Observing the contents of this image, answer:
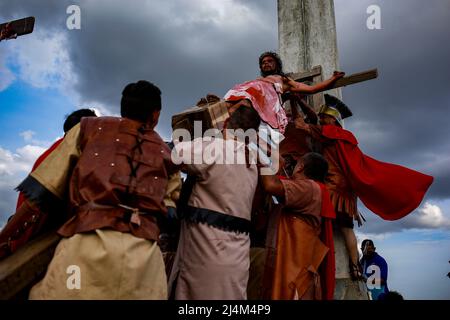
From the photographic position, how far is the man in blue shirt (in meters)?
6.02

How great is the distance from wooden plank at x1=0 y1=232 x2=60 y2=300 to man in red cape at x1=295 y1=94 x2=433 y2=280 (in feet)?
9.41

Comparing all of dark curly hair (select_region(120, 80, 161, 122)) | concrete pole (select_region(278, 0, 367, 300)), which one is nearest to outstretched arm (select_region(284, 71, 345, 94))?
concrete pole (select_region(278, 0, 367, 300))

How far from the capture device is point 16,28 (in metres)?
7.23

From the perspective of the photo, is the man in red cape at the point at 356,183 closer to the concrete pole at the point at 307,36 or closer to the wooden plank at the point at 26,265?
the concrete pole at the point at 307,36

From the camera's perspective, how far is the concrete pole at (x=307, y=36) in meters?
5.29

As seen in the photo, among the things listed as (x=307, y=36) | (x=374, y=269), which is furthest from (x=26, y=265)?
(x=374, y=269)

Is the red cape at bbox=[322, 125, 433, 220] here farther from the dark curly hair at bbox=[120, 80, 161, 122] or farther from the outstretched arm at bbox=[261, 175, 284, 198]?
the dark curly hair at bbox=[120, 80, 161, 122]

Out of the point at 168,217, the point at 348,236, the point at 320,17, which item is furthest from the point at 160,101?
the point at 320,17

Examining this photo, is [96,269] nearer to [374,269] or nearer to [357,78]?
[357,78]

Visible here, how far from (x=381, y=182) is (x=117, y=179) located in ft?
10.1

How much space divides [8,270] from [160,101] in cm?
111

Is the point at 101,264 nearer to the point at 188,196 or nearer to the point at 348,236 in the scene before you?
the point at 188,196
